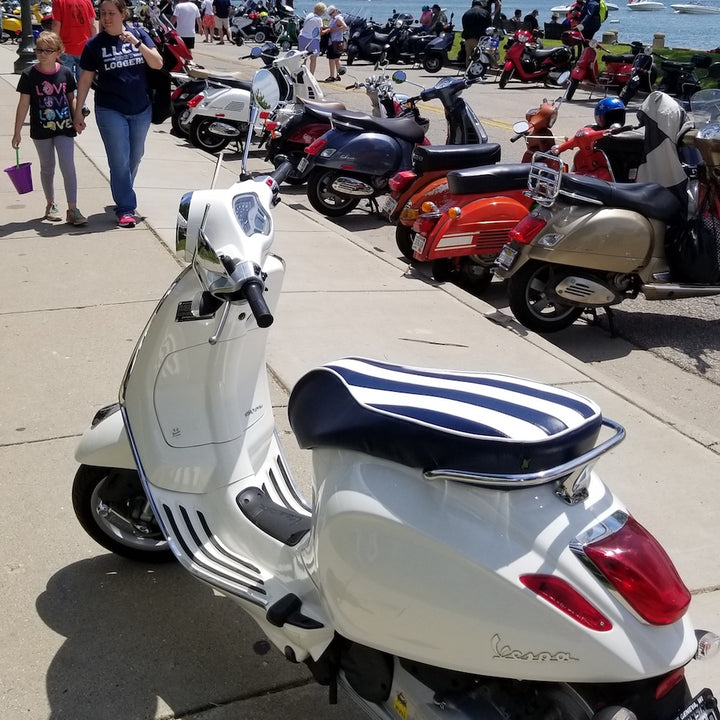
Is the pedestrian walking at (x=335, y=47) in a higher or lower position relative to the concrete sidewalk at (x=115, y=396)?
lower

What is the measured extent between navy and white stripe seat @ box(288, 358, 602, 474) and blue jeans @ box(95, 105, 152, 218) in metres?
5.48

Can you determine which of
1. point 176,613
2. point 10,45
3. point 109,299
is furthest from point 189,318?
point 10,45

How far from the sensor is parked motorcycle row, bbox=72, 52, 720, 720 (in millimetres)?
1891

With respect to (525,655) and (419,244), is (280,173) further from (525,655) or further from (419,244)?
(419,244)

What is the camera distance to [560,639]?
1.87 metres

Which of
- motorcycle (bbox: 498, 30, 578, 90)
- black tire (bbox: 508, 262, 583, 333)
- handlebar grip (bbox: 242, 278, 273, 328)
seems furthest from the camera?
motorcycle (bbox: 498, 30, 578, 90)

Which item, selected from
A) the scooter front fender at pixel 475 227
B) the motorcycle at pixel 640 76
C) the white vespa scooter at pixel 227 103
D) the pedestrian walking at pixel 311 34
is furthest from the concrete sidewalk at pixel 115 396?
the pedestrian walking at pixel 311 34

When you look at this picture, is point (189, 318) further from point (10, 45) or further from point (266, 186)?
point (10, 45)

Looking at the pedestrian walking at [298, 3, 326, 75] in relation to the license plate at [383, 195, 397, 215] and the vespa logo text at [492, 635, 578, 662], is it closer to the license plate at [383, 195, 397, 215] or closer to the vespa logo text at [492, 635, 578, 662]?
the license plate at [383, 195, 397, 215]

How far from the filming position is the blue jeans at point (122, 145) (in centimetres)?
718

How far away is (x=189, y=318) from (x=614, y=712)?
1.53m

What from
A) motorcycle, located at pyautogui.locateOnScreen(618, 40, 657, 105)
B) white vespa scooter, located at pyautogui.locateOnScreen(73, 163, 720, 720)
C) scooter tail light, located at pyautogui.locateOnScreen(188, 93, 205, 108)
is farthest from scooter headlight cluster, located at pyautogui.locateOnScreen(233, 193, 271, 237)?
motorcycle, located at pyautogui.locateOnScreen(618, 40, 657, 105)

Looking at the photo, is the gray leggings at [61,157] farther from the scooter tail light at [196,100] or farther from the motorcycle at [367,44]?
the motorcycle at [367,44]

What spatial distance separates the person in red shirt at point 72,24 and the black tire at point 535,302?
6.24m
